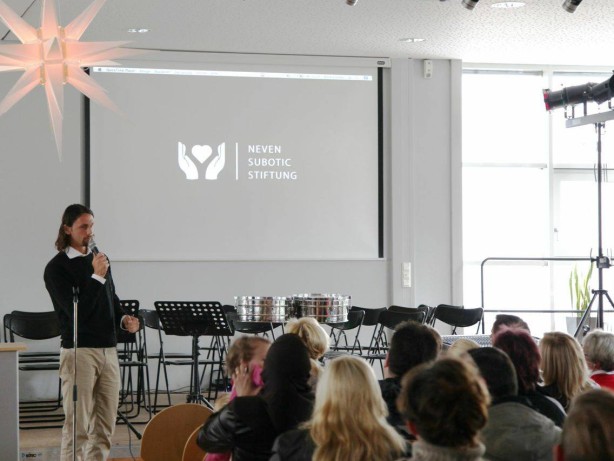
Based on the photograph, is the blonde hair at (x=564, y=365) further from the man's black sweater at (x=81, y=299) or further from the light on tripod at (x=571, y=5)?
the light on tripod at (x=571, y=5)

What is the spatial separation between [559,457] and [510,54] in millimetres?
7594

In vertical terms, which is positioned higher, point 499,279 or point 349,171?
point 349,171

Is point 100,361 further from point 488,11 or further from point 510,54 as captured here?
point 510,54

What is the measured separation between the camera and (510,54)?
9.30 metres

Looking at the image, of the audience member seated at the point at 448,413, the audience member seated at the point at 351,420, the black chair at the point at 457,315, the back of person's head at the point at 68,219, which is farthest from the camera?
the black chair at the point at 457,315

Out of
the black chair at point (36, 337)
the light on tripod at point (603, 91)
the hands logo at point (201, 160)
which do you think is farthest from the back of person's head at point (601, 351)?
the hands logo at point (201, 160)

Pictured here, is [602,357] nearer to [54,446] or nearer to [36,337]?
[54,446]

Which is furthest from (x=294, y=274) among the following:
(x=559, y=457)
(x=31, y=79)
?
(x=559, y=457)

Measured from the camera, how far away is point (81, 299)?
17.2 feet

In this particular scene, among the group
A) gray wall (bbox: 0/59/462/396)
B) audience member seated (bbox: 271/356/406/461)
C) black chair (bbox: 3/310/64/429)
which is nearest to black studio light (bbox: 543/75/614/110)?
gray wall (bbox: 0/59/462/396)

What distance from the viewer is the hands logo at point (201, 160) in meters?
9.01

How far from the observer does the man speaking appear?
5199mm

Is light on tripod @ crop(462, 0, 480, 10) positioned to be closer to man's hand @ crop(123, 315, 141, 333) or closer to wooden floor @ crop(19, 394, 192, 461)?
man's hand @ crop(123, 315, 141, 333)

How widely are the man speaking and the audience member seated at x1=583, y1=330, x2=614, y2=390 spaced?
8.40 feet
